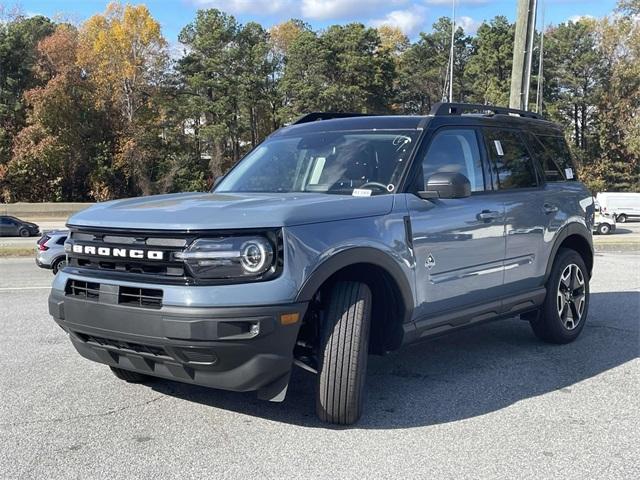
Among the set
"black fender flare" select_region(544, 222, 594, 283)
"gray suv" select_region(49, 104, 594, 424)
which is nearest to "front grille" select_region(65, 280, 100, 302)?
"gray suv" select_region(49, 104, 594, 424)

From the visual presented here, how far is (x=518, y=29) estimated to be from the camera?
1212cm

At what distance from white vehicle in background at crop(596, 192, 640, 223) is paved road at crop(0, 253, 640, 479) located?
39.5 m

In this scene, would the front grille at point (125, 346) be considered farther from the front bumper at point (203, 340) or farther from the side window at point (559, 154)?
the side window at point (559, 154)

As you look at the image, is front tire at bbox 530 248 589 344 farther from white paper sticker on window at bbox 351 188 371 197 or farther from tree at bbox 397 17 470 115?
tree at bbox 397 17 470 115

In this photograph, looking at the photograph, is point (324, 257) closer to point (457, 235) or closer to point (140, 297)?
point (140, 297)

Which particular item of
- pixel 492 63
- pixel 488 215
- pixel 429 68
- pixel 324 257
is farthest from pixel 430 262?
pixel 429 68

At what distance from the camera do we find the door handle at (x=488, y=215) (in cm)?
484

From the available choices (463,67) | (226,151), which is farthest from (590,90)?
(226,151)

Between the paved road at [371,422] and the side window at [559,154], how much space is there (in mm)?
1637

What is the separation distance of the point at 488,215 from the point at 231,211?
213 centimetres

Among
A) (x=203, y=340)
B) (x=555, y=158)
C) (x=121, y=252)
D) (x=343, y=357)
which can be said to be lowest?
(x=343, y=357)

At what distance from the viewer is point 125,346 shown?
376 centimetres

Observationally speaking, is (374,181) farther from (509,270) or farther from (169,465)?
(169,465)

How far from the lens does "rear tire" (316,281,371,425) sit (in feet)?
12.5
